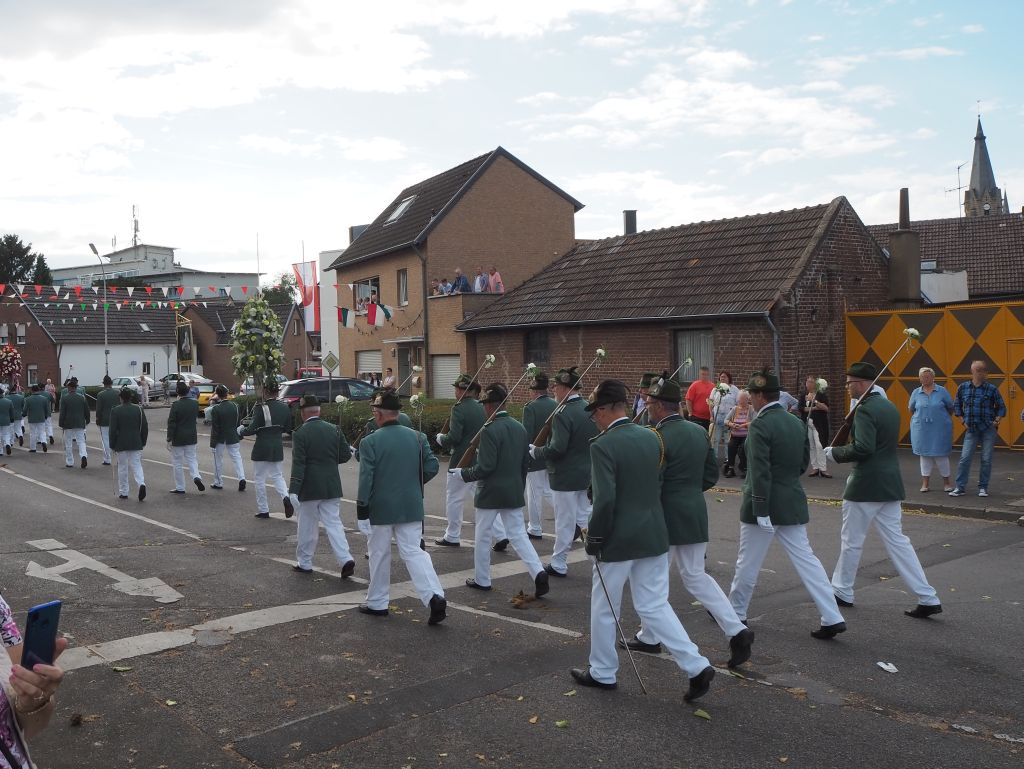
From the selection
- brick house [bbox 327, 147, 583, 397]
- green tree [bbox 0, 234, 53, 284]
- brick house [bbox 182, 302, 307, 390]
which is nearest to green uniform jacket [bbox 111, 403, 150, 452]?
brick house [bbox 327, 147, 583, 397]

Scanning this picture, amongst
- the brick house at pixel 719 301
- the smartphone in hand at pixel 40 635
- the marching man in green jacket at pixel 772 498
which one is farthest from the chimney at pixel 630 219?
the smartphone in hand at pixel 40 635

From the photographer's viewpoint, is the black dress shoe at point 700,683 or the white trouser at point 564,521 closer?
the black dress shoe at point 700,683

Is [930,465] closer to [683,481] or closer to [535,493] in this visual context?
[535,493]

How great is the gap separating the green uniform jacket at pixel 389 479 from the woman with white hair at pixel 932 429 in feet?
29.9

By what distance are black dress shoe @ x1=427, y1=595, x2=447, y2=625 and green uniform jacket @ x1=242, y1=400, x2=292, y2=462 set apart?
632 cm

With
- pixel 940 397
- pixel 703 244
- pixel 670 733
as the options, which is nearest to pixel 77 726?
pixel 670 733

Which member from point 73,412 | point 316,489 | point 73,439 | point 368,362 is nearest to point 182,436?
point 73,412

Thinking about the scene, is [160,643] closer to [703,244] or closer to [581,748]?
[581,748]

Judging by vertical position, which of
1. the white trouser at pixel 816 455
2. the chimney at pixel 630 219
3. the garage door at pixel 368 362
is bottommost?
the white trouser at pixel 816 455

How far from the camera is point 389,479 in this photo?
7.78m

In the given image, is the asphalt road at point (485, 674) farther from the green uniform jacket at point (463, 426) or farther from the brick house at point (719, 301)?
the brick house at point (719, 301)

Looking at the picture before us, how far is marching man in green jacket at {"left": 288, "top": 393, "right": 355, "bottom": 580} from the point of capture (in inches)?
370

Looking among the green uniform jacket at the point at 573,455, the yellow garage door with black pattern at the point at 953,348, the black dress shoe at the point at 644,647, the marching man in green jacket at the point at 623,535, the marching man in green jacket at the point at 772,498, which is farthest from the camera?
the yellow garage door with black pattern at the point at 953,348

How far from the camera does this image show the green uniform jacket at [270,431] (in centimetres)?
1311
